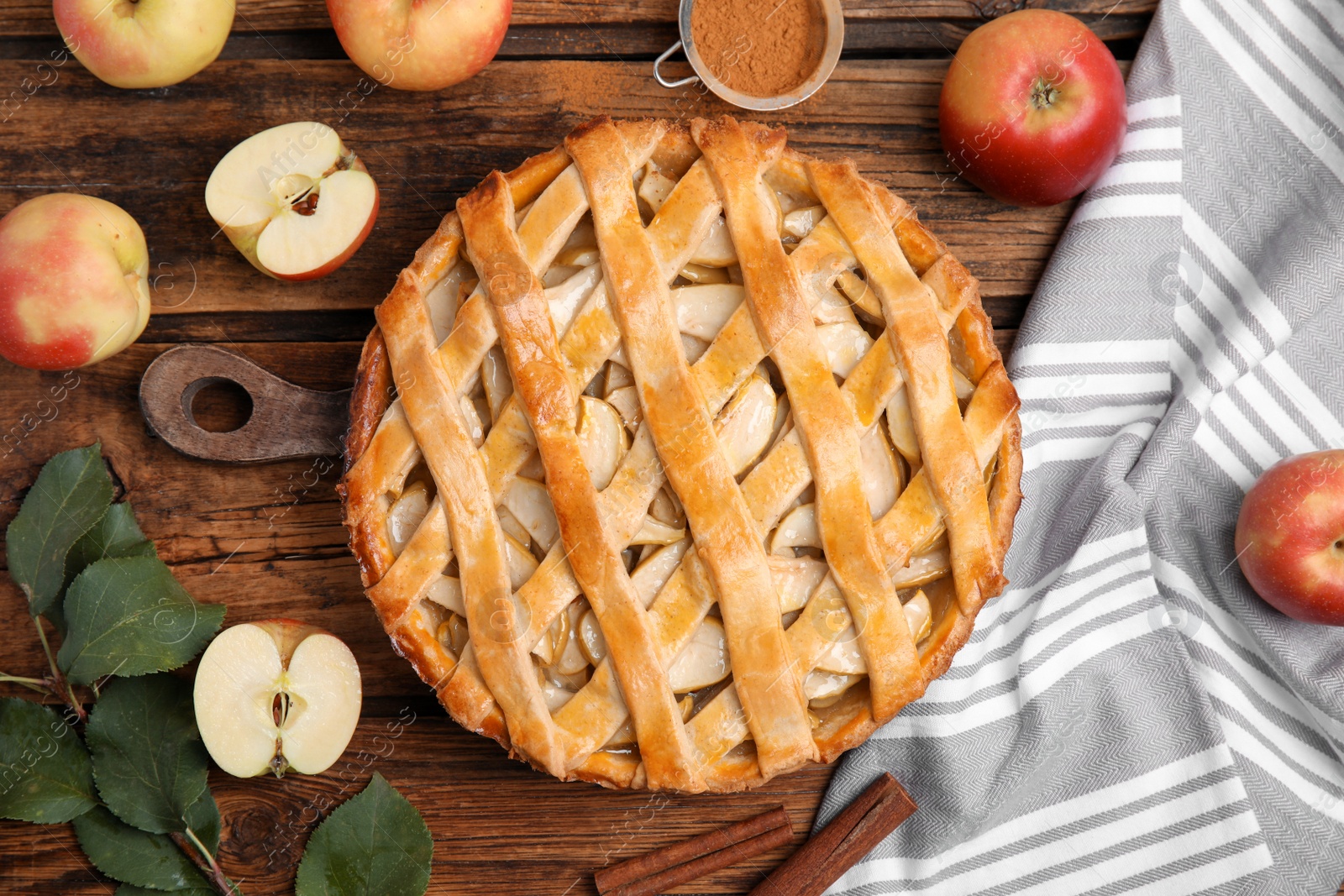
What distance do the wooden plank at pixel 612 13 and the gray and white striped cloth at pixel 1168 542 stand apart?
0.10 metres

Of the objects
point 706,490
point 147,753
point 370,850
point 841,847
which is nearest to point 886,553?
point 706,490

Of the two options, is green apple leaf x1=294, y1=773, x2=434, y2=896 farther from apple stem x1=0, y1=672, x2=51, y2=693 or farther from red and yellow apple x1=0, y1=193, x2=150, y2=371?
red and yellow apple x1=0, y1=193, x2=150, y2=371

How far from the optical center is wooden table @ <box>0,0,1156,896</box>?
5.13 feet

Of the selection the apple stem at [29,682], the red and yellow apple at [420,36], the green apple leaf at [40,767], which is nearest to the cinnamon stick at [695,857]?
the green apple leaf at [40,767]

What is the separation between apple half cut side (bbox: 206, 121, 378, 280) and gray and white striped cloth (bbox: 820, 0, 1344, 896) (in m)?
1.14

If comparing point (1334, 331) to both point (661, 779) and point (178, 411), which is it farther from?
point (178, 411)

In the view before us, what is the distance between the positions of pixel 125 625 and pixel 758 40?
1.36 meters

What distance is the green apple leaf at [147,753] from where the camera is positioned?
1.46 metres

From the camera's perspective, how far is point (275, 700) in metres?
1.48

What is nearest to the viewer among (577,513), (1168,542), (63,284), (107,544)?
(577,513)

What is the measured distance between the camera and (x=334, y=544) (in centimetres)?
158

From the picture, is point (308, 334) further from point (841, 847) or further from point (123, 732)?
point (841, 847)

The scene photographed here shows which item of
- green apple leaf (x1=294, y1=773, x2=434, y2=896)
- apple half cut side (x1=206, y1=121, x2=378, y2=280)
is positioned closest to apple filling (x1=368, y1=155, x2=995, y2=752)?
apple half cut side (x1=206, y1=121, x2=378, y2=280)

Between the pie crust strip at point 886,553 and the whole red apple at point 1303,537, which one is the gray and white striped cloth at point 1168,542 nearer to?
the whole red apple at point 1303,537
